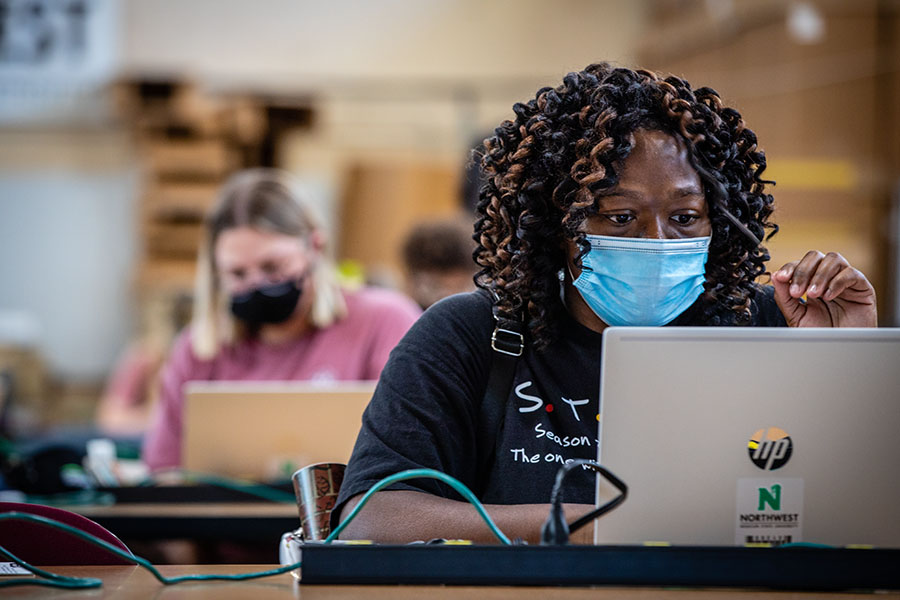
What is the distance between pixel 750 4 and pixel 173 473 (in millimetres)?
4244

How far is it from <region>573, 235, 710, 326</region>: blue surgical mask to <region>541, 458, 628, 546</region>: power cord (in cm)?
40

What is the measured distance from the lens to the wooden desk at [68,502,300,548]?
86.4 inches

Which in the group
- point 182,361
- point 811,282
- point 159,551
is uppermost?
point 811,282

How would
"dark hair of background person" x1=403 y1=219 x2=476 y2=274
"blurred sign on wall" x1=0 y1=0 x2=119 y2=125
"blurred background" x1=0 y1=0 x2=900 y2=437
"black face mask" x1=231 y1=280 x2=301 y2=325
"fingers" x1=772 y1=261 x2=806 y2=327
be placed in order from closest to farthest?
"fingers" x1=772 y1=261 x2=806 y2=327 → "black face mask" x1=231 y1=280 x2=301 y2=325 → "dark hair of background person" x1=403 y1=219 x2=476 y2=274 → "blurred sign on wall" x1=0 y1=0 x2=119 y2=125 → "blurred background" x1=0 y1=0 x2=900 y2=437

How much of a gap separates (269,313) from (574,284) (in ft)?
5.08

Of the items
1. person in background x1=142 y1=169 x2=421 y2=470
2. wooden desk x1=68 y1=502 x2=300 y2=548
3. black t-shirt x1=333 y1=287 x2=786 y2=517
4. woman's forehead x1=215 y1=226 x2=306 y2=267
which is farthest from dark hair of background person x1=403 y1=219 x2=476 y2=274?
black t-shirt x1=333 y1=287 x2=786 y2=517

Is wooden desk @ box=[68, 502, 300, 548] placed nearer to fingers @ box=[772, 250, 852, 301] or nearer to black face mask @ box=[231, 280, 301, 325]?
black face mask @ box=[231, 280, 301, 325]

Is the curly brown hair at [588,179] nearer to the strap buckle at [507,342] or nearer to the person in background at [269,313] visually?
the strap buckle at [507,342]

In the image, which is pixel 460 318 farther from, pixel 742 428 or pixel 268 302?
pixel 268 302

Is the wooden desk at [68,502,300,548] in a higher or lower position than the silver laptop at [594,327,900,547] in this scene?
lower

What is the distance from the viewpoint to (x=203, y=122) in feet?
20.2

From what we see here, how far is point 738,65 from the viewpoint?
5.65m

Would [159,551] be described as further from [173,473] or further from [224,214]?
[224,214]

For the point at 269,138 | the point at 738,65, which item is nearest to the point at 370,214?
the point at 269,138
